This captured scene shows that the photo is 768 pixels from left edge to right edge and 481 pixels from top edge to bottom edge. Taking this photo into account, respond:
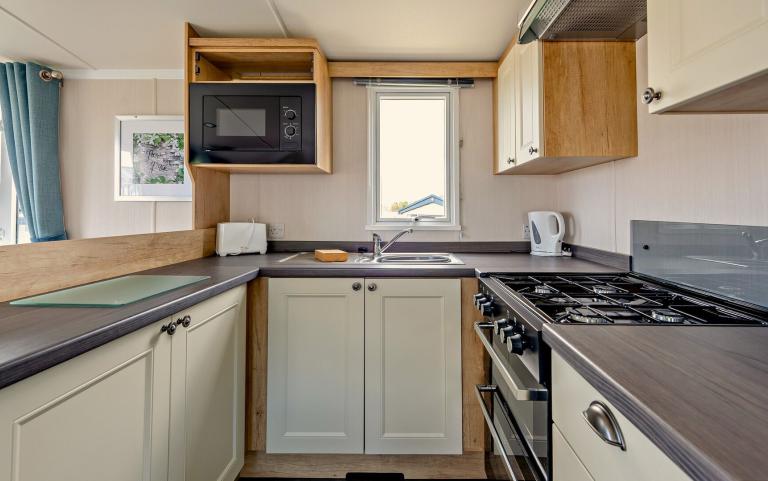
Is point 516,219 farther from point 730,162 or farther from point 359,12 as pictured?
point 359,12

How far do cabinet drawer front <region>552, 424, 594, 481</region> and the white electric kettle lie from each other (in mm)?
1444

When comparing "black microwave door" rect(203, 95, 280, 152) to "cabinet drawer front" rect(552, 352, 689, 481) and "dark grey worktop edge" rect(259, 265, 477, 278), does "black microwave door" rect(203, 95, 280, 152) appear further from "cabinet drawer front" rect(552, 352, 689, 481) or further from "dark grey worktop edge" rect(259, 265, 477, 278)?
"cabinet drawer front" rect(552, 352, 689, 481)

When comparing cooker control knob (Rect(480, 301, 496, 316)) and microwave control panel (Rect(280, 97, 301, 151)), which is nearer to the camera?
cooker control knob (Rect(480, 301, 496, 316))

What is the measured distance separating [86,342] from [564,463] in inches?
41.5

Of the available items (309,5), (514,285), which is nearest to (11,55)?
(309,5)

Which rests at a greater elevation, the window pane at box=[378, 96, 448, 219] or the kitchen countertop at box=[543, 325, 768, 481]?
the window pane at box=[378, 96, 448, 219]

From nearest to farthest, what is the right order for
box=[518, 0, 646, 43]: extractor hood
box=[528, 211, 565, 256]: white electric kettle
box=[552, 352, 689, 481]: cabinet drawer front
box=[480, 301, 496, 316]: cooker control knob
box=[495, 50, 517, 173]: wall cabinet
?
1. box=[552, 352, 689, 481]: cabinet drawer front
2. box=[518, 0, 646, 43]: extractor hood
3. box=[480, 301, 496, 316]: cooker control knob
4. box=[495, 50, 517, 173]: wall cabinet
5. box=[528, 211, 565, 256]: white electric kettle

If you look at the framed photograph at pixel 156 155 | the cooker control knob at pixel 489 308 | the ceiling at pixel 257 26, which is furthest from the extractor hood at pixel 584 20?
the framed photograph at pixel 156 155

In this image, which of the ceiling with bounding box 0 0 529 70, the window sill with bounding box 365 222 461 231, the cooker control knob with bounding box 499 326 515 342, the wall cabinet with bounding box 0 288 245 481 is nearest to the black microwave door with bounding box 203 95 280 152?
the ceiling with bounding box 0 0 529 70

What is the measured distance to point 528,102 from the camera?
68.9 inches

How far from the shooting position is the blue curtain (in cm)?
219

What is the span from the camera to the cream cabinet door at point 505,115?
196cm

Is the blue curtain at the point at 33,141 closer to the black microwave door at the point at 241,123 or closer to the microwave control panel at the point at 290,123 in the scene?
the black microwave door at the point at 241,123

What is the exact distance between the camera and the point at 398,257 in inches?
89.6
